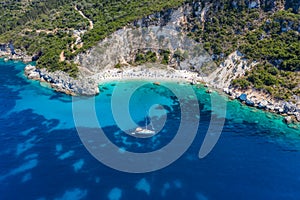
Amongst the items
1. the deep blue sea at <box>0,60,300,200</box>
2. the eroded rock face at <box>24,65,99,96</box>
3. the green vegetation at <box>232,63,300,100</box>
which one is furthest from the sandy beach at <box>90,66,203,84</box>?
the green vegetation at <box>232,63,300,100</box>

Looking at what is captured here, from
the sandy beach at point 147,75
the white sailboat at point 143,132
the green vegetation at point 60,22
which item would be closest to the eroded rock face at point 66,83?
the green vegetation at point 60,22

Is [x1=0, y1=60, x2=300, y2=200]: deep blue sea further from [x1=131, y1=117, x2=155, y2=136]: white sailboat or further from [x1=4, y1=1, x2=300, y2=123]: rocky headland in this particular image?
[x1=4, y1=1, x2=300, y2=123]: rocky headland

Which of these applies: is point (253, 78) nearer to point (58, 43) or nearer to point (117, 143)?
point (117, 143)

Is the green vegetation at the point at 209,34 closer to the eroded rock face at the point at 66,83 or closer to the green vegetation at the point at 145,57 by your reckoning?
the green vegetation at the point at 145,57

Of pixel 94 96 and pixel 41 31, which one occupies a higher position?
pixel 41 31

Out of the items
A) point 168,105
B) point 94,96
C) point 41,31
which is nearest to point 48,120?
point 94,96

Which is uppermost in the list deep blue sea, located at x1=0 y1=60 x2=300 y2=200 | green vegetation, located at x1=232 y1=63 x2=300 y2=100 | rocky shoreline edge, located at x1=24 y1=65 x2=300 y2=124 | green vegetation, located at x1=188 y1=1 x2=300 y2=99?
green vegetation, located at x1=188 y1=1 x2=300 y2=99
